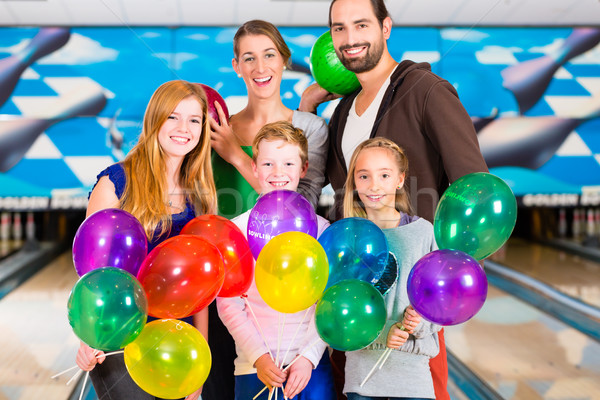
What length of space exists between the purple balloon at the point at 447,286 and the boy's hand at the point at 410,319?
0.09 meters

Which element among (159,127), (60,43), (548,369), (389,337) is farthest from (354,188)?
(60,43)

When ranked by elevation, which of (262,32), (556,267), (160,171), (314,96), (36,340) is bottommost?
(36,340)

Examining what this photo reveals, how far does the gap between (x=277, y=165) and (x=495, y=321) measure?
2272 millimetres

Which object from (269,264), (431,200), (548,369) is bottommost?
(548,369)

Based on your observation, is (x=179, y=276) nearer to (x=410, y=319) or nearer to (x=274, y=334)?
(x=274, y=334)

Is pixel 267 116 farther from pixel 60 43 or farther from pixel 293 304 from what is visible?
pixel 60 43

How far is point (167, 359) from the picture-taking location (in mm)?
1034

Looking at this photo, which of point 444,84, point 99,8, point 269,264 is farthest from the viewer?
point 99,8

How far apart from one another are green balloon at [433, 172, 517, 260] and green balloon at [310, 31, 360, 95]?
722mm

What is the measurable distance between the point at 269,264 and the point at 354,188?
0.42 m

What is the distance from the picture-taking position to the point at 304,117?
1.71 meters

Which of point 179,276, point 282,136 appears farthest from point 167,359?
point 282,136

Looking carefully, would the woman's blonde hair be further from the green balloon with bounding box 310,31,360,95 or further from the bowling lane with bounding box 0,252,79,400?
the bowling lane with bounding box 0,252,79,400

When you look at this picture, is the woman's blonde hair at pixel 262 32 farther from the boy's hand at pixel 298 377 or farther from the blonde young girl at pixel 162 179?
the boy's hand at pixel 298 377
